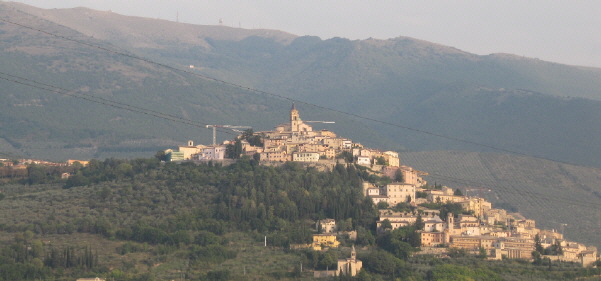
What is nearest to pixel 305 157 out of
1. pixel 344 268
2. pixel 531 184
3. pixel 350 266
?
pixel 344 268

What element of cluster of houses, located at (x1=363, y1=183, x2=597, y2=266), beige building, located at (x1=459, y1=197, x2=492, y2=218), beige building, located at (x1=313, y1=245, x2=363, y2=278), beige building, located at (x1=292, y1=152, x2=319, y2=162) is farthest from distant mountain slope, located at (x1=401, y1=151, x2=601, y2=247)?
beige building, located at (x1=313, y1=245, x2=363, y2=278)

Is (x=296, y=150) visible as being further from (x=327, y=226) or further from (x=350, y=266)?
(x=350, y=266)

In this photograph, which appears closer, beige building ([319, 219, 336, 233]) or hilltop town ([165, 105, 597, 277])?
hilltop town ([165, 105, 597, 277])

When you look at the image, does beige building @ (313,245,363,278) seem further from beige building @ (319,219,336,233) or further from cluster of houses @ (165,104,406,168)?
cluster of houses @ (165,104,406,168)

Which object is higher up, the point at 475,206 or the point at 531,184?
the point at 531,184

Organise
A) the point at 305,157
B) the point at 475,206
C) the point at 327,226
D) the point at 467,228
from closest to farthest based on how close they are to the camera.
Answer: the point at 327,226 → the point at 467,228 → the point at 475,206 → the point at 305,157

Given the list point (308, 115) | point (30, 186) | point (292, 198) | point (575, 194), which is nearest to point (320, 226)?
point (292, 198)

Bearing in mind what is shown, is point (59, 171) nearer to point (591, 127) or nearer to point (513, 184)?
point (513, 184)
